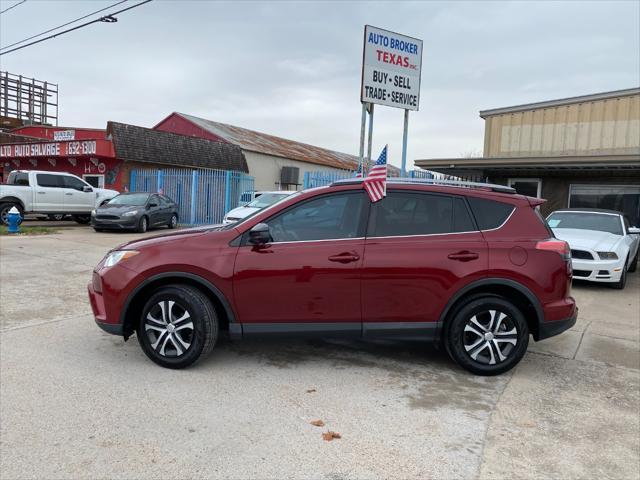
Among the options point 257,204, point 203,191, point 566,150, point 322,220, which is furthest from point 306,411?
point 203,191

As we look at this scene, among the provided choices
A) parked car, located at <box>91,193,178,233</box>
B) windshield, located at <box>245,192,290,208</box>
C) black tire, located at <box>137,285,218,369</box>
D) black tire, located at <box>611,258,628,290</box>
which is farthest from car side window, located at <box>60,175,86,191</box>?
black tire, located at <box>611,258,628,290</box>

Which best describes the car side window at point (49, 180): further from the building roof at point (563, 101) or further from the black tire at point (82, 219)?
the building roof at point (563, 101)

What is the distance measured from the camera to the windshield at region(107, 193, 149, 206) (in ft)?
55.4

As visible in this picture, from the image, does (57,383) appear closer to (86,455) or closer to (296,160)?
(86,455)

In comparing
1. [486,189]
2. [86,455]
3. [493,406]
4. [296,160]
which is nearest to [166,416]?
[86,455]

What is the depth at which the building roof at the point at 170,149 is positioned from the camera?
71.2 ft

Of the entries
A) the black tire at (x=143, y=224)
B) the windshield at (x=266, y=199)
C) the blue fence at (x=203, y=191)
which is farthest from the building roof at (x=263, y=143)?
the windshield at (x=266, y=199)

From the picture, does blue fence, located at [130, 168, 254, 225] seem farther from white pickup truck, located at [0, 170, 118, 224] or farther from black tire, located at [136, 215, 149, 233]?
black tire, located at [136, 215, 149, 233]

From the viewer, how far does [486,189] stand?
464cm

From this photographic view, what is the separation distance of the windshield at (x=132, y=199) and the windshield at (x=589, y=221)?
1278 cm

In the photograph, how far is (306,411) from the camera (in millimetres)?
3666

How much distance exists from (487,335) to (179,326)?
2724mm

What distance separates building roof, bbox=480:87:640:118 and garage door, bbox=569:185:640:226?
8.68 feet

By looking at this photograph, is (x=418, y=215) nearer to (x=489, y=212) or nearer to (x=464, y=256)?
(x=464, y=256)
